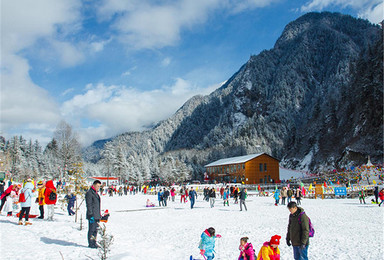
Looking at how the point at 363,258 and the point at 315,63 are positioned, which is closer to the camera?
the point at 363,258

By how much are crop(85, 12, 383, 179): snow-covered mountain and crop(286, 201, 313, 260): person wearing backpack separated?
42.4 m

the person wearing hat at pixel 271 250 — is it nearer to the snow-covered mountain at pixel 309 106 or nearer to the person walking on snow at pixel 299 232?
the person walking on snow at pixel 299 232

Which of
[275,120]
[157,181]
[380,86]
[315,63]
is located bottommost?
[157,181]

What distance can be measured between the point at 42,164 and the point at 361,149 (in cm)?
7951

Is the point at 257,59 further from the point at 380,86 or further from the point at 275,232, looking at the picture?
the point at 275,232

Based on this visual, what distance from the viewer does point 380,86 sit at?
45.5 meters

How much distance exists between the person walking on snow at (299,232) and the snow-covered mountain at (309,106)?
42354 millimetres

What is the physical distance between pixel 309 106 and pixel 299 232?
150 m

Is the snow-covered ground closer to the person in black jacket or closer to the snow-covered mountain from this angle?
the person in black jacket

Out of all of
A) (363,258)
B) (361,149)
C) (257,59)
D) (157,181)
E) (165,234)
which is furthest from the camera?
(257,59)

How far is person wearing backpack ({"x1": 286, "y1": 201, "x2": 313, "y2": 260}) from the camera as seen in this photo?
552 cm

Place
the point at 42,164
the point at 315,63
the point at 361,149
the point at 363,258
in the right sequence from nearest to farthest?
the point at 363,258 → the point at 361,149 → the point at 42,164 → the point at 315,63

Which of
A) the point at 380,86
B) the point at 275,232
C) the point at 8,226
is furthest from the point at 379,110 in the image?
the point at 8,226

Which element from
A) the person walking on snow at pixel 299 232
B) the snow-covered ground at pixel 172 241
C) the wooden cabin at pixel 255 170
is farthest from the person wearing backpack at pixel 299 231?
the wooden cabin at pixel 255 170
